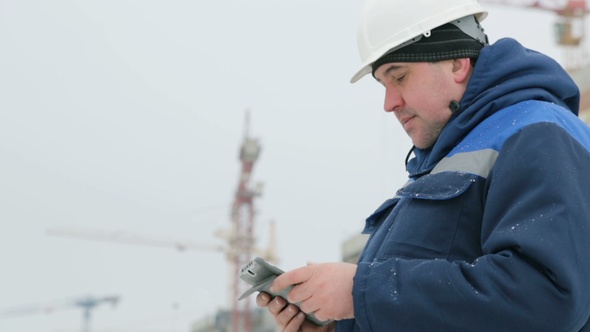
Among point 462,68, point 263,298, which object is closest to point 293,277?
point 263,298

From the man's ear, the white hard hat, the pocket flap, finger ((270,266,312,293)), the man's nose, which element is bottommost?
finger ((270,266,312,293))

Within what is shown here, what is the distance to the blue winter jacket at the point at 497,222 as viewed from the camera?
2.10 metres

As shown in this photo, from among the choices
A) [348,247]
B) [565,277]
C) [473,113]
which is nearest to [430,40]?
[473,113]

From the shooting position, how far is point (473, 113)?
2.51 meters

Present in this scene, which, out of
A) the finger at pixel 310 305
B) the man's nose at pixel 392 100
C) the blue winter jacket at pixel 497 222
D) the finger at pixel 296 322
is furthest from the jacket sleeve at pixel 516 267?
the finger at pixel 296 322

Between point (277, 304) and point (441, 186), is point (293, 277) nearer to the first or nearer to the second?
point (277, 304)

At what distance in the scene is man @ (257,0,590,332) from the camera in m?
2.11

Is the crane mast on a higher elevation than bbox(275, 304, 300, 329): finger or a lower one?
higher

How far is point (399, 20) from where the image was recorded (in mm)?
2605

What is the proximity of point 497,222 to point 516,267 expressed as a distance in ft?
0.53

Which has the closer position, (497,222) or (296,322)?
(497,222)

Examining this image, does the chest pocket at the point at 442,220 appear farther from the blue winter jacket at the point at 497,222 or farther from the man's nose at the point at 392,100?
the man's nose at the point at 392,100

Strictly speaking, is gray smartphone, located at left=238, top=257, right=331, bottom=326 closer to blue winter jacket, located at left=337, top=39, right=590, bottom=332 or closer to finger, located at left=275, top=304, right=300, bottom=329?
finger, located at left=275, top=304, right=300, bottom=329

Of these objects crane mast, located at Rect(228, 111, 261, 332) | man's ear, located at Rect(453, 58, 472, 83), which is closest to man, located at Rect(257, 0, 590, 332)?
man's ear, located at Rect(453, 58, 472, 83)
